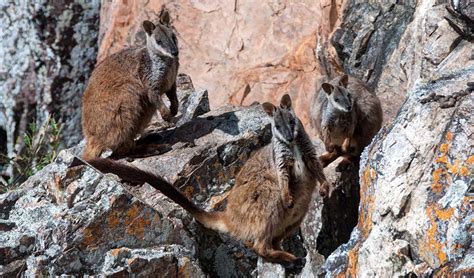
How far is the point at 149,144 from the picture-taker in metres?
9.35

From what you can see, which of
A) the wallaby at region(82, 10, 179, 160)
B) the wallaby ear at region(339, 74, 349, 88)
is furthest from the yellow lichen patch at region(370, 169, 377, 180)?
the wallaby at region(82, 10, 179, 160)

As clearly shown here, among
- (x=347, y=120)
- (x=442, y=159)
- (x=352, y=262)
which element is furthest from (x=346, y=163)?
(x=442, y=159)

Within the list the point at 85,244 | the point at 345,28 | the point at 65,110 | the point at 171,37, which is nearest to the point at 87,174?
the point at 85,244

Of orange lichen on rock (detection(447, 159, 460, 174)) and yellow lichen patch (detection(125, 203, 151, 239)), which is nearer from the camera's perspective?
orange lichen on rock (detection(447, 159, 460, 174))

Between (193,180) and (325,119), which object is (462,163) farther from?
(325,119)

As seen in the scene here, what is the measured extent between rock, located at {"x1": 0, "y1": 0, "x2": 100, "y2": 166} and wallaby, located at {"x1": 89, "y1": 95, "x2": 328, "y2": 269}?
18.9 ft

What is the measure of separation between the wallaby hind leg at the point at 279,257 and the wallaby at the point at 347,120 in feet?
5.65

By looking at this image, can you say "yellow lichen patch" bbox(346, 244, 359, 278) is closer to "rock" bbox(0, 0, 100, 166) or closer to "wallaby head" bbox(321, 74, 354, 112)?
"wallaby head" bbox(321, 74, 354, 112)

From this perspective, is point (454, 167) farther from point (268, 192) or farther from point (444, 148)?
point (268, 192)

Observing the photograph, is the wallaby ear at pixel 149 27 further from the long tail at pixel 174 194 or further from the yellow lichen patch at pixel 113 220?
the yellow lichen patch at pixel 113 220

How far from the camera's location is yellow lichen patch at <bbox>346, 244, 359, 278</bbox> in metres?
6.02

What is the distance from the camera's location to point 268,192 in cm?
788

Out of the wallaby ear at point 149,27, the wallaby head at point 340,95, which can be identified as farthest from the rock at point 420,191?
the wallaby ear at point 149,27

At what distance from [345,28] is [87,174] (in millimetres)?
4314
